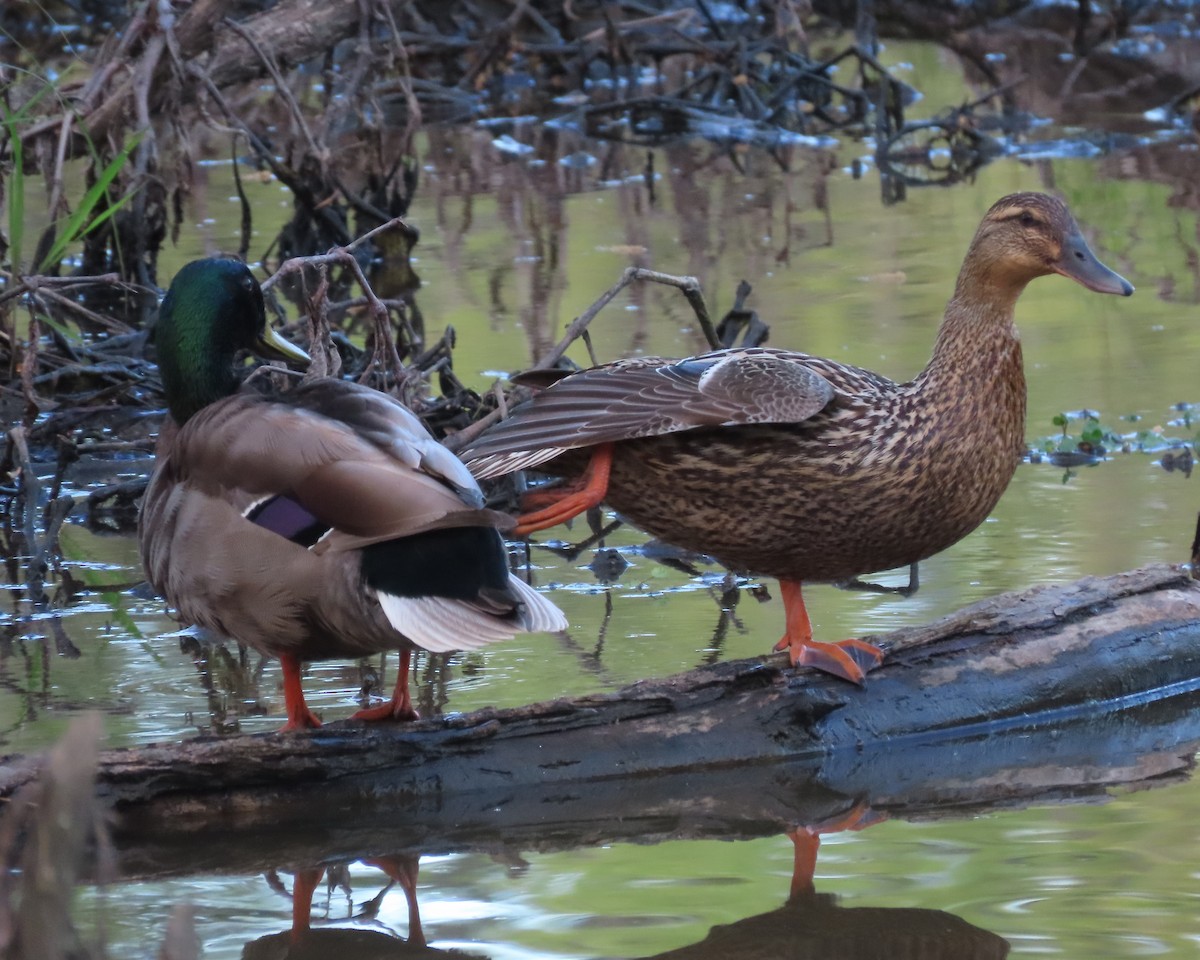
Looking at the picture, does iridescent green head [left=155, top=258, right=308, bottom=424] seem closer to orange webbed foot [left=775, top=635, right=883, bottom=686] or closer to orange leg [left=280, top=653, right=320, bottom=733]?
orange leg [left=280, top=653, right=320, bottom=733]

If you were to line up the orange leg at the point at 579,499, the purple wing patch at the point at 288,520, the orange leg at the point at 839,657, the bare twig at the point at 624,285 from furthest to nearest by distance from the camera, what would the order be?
the bare twig at the point at 624,285 < the orange leg at the point at 579,499 < the orange leg at the point at 839,657 < the purple wing patch at the point at 288,520

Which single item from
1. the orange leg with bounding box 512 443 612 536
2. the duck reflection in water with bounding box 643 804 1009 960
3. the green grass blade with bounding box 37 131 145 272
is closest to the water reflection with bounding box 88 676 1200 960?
the duck reflection in water with bounding box 643 804 1009 960

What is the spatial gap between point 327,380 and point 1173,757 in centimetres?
166

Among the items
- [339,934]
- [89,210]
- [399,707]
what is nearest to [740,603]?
[399,707]

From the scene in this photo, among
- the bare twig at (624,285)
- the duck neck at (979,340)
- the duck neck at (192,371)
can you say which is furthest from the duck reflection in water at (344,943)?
the bare twig at (624,285)

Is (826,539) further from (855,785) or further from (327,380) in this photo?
(327,380)

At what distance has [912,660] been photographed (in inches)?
147

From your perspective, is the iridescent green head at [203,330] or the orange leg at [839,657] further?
the iridescent green head at [203,330]

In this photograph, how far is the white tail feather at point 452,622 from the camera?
2.98m

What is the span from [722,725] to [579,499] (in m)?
0.54

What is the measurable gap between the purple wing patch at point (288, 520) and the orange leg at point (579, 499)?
0.62 metres

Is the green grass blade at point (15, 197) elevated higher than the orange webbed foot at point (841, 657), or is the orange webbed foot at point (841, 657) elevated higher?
the green grass blade at point (15, 197)

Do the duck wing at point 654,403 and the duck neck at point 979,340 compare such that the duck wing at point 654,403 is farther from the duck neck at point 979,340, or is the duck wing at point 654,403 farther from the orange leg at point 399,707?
the orange leg at point 399,707

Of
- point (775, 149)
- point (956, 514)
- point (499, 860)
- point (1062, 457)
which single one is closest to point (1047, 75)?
point (775, 149)
